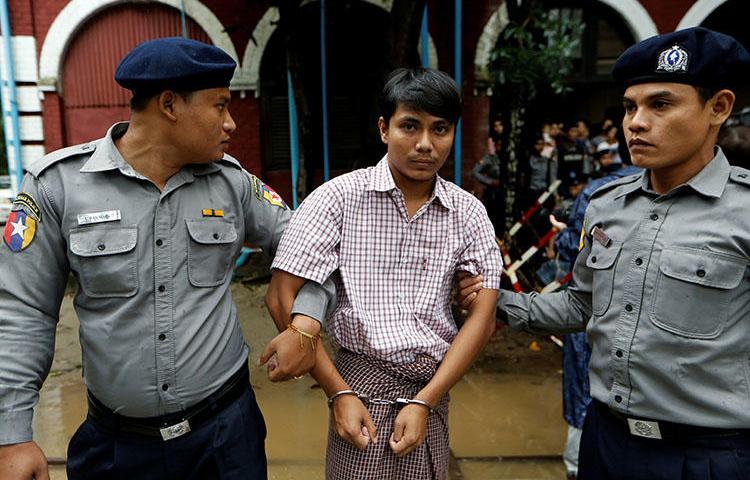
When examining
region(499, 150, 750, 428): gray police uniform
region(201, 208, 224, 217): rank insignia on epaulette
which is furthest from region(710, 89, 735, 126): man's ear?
region(201, 208, 224, 217): rank insignia on epaulette

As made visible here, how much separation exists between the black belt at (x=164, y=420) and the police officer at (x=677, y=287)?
119 centimetres

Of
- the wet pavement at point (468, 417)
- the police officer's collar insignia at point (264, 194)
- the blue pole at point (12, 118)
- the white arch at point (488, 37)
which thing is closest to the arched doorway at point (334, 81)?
the white arch at point (488, 37)

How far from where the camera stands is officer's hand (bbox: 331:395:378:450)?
1812 mm

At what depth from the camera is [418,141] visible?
6.15 ft

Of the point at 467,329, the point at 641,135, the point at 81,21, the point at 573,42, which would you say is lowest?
the point at 467,329

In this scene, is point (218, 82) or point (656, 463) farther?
point (218, 82)

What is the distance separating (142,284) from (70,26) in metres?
6.94

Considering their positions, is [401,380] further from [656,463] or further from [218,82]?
[218,82]

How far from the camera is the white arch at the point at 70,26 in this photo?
752cm

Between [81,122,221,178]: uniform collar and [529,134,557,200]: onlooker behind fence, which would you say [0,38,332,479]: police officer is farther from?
[529,134,557,200]: onlooker behind fence

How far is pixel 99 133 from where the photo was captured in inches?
311

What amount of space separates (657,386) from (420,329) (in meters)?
0.68

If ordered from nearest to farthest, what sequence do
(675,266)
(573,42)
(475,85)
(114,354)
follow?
(675,266)
(114,354)
(573,42)
(475,85)

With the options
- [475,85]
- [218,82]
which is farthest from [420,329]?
[475,85]
